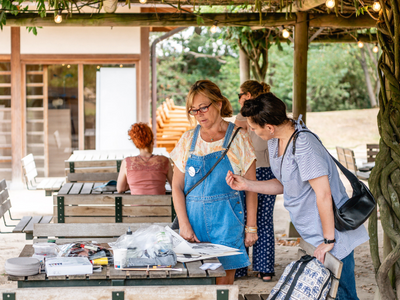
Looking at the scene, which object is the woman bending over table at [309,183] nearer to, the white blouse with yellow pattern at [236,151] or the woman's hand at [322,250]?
the woman's hand at [322,250]

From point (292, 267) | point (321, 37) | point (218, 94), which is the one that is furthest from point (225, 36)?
point (292, 267)

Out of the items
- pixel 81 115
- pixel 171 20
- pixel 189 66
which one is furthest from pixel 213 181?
pixel 189 66

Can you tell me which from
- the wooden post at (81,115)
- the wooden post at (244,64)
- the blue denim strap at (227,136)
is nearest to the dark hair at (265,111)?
the blue denim strap at (227,136)

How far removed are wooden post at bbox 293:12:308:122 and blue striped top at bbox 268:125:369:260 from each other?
13.0 feet

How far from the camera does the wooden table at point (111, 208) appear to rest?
172 inches

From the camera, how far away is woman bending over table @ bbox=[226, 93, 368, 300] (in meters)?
2.29

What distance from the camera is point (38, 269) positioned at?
2125 mm

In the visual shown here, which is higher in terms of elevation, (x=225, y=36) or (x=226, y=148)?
(x=225, y=36)

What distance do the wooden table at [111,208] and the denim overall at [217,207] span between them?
1.73 m

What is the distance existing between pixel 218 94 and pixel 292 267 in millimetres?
981

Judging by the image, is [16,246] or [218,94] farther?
[16,246]

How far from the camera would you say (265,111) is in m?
2.34

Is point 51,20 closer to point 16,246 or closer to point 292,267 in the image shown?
point 16,246

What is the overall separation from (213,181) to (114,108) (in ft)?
23.8
